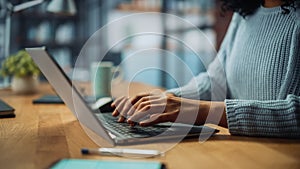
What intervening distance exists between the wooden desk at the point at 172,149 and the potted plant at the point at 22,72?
658mm

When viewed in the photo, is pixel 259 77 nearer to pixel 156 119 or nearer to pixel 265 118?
pixel 265 118

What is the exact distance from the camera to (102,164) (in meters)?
0.63

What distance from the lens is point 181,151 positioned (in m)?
0.74

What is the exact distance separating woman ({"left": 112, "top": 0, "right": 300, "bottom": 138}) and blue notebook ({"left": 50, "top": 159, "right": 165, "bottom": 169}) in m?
0.22

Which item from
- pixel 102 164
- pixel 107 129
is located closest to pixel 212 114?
pixel 107 129

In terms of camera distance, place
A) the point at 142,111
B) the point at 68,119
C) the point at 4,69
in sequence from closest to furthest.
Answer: the point at 142,111 < the point at 68,119 < the point at 4,69

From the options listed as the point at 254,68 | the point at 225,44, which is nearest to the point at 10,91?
the point at 225,44

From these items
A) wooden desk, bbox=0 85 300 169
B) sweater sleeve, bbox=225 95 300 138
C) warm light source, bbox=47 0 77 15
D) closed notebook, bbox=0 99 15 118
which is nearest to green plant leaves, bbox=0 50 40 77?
warm light source, bbox=47 0 77 15

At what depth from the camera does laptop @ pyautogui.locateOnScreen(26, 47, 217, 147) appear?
29.3 inches

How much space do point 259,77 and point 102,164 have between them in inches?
27.2

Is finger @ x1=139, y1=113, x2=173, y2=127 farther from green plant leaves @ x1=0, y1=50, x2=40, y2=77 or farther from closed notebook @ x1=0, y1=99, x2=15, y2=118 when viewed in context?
green plant leaves @ x1=0, y1=50, x2=40, y2=77

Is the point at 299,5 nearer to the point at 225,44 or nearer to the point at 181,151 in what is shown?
the point at 225,44

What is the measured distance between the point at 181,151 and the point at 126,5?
3480mm

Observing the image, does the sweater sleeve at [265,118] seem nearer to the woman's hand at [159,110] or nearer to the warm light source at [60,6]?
the woman's hand at [159,110]
